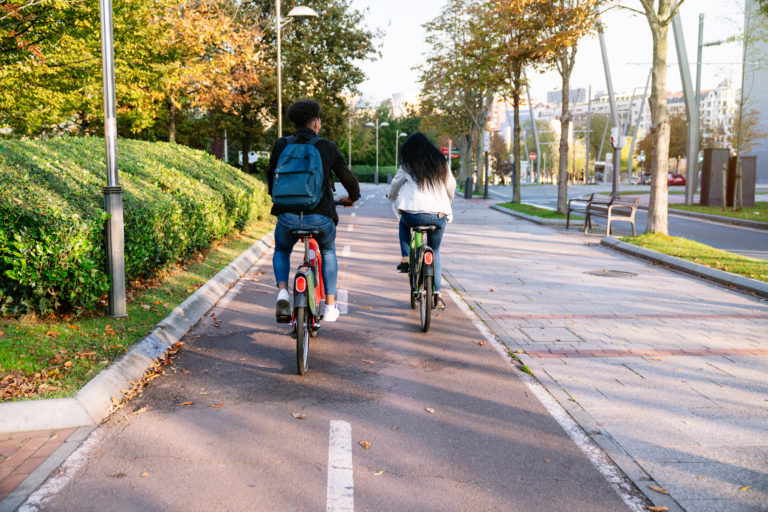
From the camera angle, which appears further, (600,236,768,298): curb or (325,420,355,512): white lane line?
(600,236,768,298): curb

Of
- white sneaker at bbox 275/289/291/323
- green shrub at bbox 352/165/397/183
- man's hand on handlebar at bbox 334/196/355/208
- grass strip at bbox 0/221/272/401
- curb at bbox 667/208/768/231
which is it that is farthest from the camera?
green shrub at bbox 352/165/397/183

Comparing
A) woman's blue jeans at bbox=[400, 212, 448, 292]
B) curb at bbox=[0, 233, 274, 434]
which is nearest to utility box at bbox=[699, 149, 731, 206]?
woman's blue jeans at bbox=[400, 212, 448, 292]

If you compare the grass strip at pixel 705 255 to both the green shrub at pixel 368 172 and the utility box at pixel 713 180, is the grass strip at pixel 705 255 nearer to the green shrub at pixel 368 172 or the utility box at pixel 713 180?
the utility box at pixel 713 180

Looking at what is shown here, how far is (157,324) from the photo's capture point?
6387mm

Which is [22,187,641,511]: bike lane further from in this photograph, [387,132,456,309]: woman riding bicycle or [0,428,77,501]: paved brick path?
[387,132,456,309]: woman riding bicycle

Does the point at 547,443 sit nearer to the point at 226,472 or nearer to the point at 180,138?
Answer: the point at 226,472

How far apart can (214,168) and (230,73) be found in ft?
26.9

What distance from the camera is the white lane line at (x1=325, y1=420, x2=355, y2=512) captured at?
3.29m

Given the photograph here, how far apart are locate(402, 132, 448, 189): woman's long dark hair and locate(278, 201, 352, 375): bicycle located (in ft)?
4.43

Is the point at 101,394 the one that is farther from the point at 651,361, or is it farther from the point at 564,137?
the point at 564,137

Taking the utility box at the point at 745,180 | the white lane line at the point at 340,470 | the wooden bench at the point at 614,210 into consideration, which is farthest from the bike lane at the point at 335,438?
the utility box at the point at 745,180

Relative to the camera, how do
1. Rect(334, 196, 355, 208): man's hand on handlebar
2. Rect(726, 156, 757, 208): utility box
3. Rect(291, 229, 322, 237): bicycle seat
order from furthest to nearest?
Rect(726, 156, 757, 208): utility box, Rect(334, 196, 355, 208): man's hand on handlebar, Rect(291, 229, 322, 237): bicycle seat

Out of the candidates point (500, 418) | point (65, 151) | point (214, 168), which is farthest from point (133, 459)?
point (214, 168)

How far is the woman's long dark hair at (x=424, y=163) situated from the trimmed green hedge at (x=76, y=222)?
9.88ft
